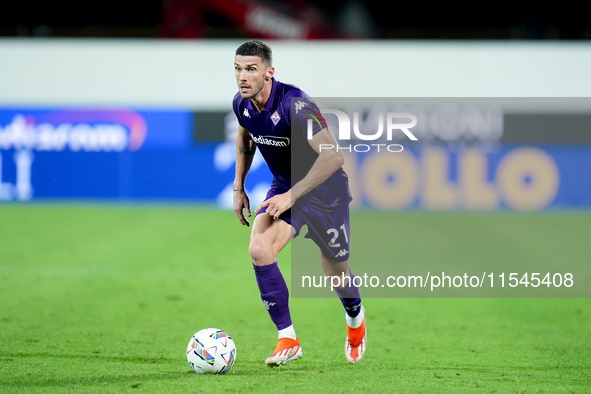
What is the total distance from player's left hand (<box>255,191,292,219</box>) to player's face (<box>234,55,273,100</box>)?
26.2 inches

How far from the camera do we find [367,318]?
270 inches

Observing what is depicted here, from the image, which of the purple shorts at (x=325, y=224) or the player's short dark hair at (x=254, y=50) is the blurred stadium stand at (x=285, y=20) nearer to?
the purple shorts at (x=325, y=224)

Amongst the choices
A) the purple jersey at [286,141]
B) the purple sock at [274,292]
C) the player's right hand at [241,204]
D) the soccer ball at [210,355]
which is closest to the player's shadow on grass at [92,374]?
the soccer ball at [210,355]

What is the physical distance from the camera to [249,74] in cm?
459

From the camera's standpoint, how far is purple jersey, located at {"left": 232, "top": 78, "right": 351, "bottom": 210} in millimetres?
4701

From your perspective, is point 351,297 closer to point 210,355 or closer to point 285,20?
point 210,355

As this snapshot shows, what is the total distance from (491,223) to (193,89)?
635 centimetres

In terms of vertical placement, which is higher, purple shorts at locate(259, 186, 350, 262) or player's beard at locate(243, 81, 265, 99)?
player's beard at locate(243, 81, 265, 99)

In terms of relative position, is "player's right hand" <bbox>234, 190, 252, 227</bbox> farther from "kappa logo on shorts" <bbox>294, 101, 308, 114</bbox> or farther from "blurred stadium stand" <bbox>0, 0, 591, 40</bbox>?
"blurred stadium stand" <bbox>0, 0, 591, 40</bbox>

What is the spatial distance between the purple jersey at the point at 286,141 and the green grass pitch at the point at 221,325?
116 centimetres

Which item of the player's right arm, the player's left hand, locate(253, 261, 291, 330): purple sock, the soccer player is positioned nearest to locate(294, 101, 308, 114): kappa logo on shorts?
the soccer player

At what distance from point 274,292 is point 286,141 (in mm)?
975

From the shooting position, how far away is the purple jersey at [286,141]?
4.70 meters

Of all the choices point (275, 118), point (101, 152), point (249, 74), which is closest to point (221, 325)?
point (275, 118)
